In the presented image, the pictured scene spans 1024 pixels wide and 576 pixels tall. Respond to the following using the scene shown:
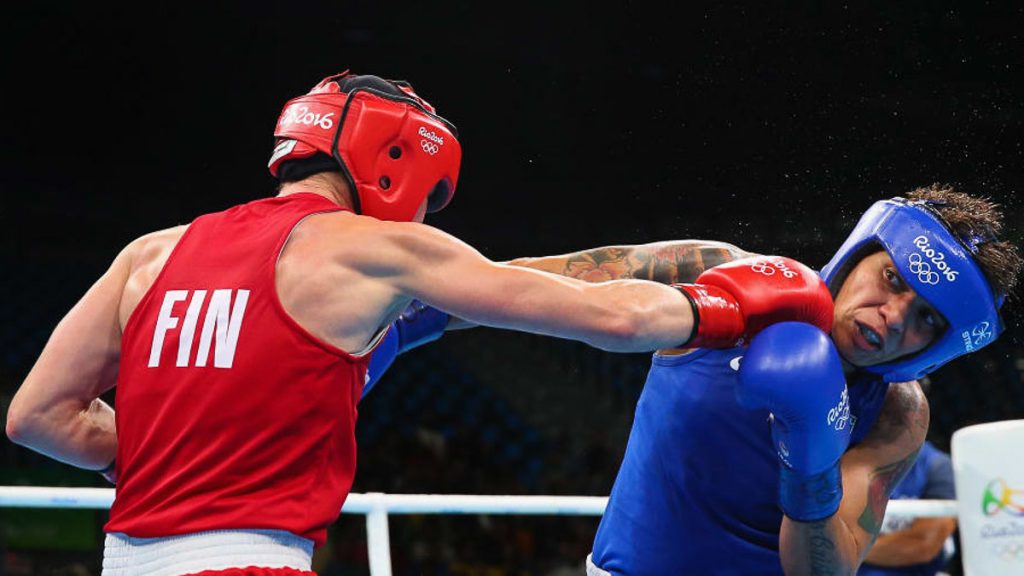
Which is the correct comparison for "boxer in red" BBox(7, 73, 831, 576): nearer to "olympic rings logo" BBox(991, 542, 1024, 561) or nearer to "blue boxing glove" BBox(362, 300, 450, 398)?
"blue boxing glove" BBox(362, 300, 450, 398)

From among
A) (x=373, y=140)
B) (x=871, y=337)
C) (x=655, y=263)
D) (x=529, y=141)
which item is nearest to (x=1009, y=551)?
(x=871, y=337)

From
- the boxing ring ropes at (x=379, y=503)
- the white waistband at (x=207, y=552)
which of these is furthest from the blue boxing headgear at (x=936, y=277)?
the white waistband at (x=207, y=552)

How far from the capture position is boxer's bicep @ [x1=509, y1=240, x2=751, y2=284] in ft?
7.75

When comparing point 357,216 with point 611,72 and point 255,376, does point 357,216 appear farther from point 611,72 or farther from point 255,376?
point 611,72

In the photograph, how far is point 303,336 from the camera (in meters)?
1.61

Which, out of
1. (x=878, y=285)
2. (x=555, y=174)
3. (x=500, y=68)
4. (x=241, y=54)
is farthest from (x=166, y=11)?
(x=878, y=285)

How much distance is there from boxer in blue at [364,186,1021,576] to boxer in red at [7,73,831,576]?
45cm

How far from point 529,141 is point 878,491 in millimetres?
6514

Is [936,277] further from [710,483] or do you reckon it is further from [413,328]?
[413,328]

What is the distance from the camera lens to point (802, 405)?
1.90m

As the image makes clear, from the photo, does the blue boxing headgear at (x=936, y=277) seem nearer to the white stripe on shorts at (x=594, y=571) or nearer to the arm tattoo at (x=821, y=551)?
the arm tattoo at (x=821, y=551)

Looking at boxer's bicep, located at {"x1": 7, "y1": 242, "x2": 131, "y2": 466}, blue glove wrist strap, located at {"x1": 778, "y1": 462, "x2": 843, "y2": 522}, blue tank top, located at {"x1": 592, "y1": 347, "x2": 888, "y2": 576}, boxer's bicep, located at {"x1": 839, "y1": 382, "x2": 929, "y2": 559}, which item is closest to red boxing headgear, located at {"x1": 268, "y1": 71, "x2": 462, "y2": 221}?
boxer's bicep, located at {"x1": 7, "y1": 242, "x2": 131, "y2": 466}

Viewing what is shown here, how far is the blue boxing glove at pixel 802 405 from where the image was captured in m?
1.89

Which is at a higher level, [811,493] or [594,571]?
[811,493]
